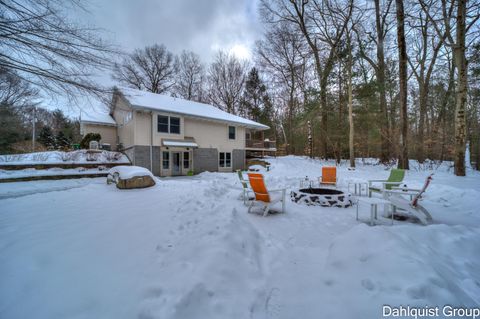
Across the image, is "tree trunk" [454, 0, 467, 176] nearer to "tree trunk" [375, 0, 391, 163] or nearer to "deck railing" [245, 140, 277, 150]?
"tree trunk" [375, 0, 391, 163]

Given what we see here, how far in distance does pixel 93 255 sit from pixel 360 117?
731 inches

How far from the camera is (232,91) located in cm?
2698

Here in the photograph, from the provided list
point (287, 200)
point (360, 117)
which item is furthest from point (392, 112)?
point (287, 200)

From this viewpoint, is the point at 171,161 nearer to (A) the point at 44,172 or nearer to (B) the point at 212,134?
(B) the point at 212,134

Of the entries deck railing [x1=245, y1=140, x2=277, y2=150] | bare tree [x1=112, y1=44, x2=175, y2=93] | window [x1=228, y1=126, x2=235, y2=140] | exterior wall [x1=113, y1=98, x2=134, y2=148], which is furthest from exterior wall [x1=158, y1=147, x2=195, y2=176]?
bare tree [x1=112, y1=44, x2=175, y2=93]

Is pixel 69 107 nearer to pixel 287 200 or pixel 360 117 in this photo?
pixel 287 200

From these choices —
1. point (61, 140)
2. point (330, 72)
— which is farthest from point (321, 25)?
point (61, 140)

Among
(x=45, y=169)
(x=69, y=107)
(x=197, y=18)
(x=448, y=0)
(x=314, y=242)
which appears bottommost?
(x=314, y=242)

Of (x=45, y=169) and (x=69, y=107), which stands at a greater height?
(x=69, y=107)

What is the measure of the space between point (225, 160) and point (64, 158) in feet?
35.4

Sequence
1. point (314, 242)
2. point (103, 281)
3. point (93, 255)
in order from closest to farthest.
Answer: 1. point (103, 281)
2. point (93, 255)
3. point (314, 242)

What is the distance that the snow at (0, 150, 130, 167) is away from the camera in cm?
1081

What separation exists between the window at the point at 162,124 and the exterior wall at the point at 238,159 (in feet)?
20.7

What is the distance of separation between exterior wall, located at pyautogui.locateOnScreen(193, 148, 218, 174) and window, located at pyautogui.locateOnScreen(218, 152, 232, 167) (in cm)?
50
